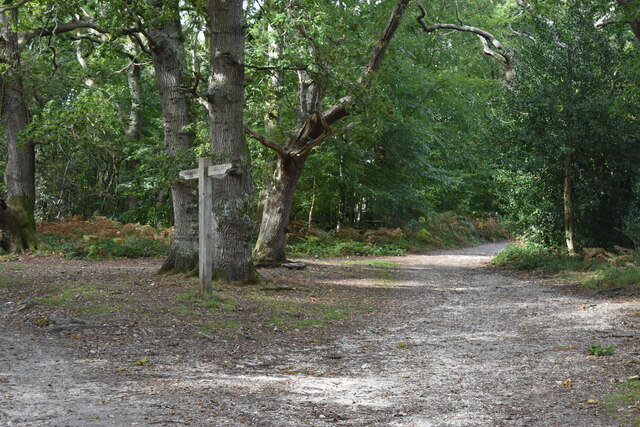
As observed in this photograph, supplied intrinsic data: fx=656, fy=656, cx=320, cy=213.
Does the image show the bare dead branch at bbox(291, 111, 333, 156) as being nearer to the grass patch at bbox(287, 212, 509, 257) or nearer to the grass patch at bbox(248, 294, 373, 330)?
the grass patch at bbox(248, 294, 373, 330)

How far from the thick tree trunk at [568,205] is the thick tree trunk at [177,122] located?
9416 mm

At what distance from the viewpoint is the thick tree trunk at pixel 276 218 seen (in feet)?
53.6

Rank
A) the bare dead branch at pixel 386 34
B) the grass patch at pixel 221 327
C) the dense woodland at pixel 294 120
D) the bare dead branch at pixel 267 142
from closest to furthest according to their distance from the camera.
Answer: the grass patch at pixel 221 327, the dense woodland at pixel 294 120, the bare dead branch at pixel 267 142, the bare dead branch at pixel 386 34

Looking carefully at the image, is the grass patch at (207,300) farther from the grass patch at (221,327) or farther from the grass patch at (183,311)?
the grass patch at (221,327)

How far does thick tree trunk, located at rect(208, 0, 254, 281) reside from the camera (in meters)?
11.4

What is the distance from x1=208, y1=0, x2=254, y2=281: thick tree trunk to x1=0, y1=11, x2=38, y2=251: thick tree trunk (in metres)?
8.49

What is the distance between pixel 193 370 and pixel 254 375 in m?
0.58

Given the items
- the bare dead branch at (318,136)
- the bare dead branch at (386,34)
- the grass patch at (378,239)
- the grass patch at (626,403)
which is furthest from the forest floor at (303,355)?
the grass patch at (378,239)

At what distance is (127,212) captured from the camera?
83.4 ft

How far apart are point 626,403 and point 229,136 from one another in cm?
797

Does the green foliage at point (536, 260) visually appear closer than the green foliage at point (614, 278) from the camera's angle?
No

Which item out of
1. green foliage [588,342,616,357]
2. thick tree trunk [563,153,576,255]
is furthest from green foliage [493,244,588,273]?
green foliage [588,342,616,357]

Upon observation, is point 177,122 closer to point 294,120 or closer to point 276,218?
point 276,218

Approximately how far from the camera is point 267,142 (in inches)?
587
